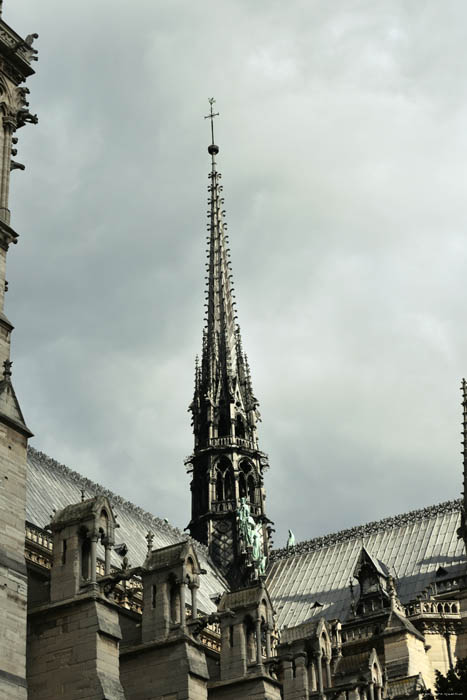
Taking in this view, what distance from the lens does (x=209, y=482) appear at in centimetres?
6366

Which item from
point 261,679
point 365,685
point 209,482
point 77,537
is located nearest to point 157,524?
point 209,482

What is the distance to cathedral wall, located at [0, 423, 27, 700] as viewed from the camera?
26391 millimetres

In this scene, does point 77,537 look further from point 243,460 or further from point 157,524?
point 243,460

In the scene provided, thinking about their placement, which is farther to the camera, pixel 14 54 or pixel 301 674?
pixel 301 674

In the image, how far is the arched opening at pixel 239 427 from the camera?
216 feet

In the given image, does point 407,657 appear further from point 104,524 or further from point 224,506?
point 104,524

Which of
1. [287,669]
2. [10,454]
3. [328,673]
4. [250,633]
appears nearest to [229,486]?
[328,673]

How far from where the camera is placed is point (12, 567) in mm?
→ 27578

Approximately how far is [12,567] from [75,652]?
9.42 ft

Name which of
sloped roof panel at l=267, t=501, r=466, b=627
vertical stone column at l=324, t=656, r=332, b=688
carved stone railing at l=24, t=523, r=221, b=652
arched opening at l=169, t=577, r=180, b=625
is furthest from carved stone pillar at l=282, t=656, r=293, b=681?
sloped roof panel at l=267, t=501, r=466, b=627

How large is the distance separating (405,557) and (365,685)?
721 inches

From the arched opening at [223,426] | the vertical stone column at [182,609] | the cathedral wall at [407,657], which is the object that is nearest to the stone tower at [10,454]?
the vertical stone column at [182,609]

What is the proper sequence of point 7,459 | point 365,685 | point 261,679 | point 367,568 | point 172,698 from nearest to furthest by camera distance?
point 7,459, point 172,698, point 261,679, point 365,685, point 367,568

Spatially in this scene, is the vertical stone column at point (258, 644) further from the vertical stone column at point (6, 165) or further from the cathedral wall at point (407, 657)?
the vertical stone column at point (6, 165)
